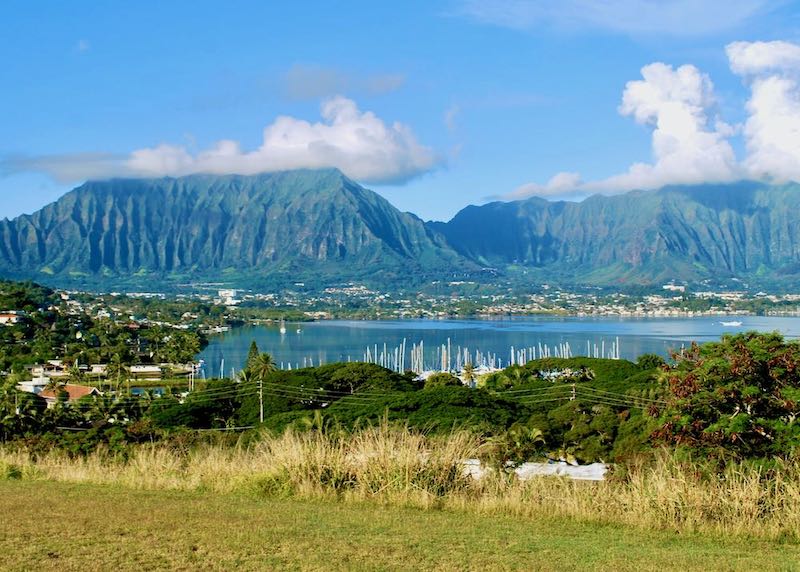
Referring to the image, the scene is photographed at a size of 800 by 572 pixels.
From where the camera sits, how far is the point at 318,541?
5.73m

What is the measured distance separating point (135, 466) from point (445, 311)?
163 meters

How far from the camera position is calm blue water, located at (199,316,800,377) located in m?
82.6

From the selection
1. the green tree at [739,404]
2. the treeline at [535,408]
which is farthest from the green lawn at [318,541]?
the green tree at [739,404]

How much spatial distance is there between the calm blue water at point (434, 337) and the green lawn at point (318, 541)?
2415 inches

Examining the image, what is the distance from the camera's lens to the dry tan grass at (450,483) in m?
6.64

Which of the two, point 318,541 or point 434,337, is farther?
point 434,337

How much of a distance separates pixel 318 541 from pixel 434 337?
339ft

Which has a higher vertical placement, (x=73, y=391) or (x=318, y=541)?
(x=318, y=541)

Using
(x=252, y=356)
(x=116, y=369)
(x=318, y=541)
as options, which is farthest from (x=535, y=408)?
(x=252, y=356)

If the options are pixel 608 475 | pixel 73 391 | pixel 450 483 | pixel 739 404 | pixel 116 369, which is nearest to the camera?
pixel 450 483

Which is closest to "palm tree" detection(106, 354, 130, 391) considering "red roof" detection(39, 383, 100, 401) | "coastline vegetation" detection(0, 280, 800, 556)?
"red roof" detection(39, 383, 100, 401)

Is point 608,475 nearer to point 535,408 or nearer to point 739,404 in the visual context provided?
point 739,404

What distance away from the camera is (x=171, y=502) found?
711 centimetres

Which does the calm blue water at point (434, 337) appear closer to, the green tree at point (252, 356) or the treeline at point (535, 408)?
the green tree at point (252, 356)
